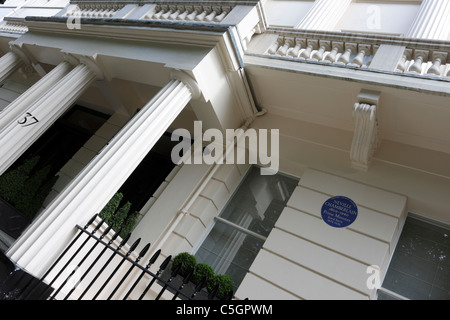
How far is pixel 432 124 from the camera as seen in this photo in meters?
4.92

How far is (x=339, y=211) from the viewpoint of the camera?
5145mm

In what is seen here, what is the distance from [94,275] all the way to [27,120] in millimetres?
2740

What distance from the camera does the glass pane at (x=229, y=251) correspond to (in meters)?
5.44

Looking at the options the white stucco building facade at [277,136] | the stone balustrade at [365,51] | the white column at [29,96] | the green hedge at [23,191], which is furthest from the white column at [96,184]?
the green hedge at [23,191]

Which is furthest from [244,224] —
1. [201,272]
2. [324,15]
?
[324,15]

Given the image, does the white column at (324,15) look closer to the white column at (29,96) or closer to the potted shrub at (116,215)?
the white column at (29,96)

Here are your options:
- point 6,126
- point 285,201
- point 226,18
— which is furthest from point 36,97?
point 285,201

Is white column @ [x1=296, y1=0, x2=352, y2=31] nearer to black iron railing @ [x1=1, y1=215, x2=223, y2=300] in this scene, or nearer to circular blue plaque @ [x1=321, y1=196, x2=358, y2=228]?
circular blue plaque @ [x1=321, y1=196, x2=358, y2=228]

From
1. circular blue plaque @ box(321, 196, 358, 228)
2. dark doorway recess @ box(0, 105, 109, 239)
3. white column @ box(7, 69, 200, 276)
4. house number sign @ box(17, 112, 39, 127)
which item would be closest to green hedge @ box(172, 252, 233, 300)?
white column @ box(7, 69, 200, 276)

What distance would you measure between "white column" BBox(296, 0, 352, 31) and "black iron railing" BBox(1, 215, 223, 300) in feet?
18.9

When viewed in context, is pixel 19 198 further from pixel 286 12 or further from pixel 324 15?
pixel 324 15

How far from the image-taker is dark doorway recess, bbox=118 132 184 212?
716cm

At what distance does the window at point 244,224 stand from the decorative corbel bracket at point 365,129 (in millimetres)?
1268

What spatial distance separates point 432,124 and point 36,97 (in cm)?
690
